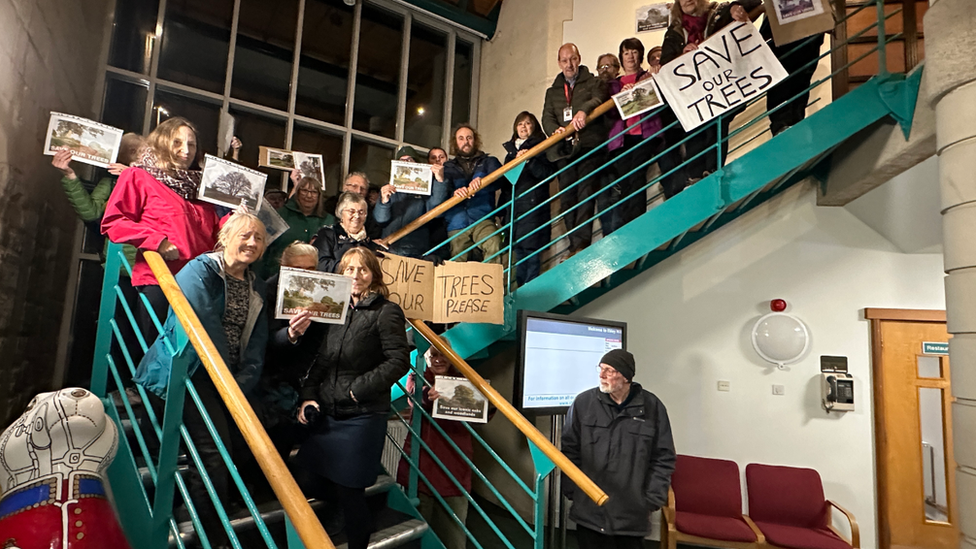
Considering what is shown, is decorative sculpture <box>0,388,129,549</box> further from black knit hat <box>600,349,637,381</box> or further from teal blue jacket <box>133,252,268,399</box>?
black knit hat <box>600,349,637,381</box>

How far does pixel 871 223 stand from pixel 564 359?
2697mm

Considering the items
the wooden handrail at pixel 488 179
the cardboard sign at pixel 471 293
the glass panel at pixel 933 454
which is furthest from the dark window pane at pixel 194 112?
the glass panel at pixel 933 454

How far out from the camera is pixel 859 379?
3.91 meters

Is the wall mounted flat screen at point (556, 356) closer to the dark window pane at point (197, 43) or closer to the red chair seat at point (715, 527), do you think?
the red chair seat at point (715, 527)

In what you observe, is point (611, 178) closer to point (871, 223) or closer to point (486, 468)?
point (871, 223)

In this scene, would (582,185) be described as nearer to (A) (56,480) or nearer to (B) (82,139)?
(B) (82,139)

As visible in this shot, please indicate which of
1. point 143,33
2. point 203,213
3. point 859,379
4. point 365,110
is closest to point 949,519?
point 859,379

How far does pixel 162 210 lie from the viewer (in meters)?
2.19

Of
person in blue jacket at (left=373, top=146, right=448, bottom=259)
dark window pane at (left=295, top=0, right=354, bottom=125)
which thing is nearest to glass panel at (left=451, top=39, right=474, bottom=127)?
dark window pane at (left=295, top=0, right=354, bottom=125)

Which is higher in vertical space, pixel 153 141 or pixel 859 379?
pixel 153 141

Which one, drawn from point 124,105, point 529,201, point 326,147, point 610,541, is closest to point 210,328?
point 610,541

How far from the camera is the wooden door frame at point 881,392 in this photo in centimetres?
376

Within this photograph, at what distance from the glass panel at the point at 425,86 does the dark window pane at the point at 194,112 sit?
1.80 metres

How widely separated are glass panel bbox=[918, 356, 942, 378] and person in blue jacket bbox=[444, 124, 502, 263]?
10.6 feet
